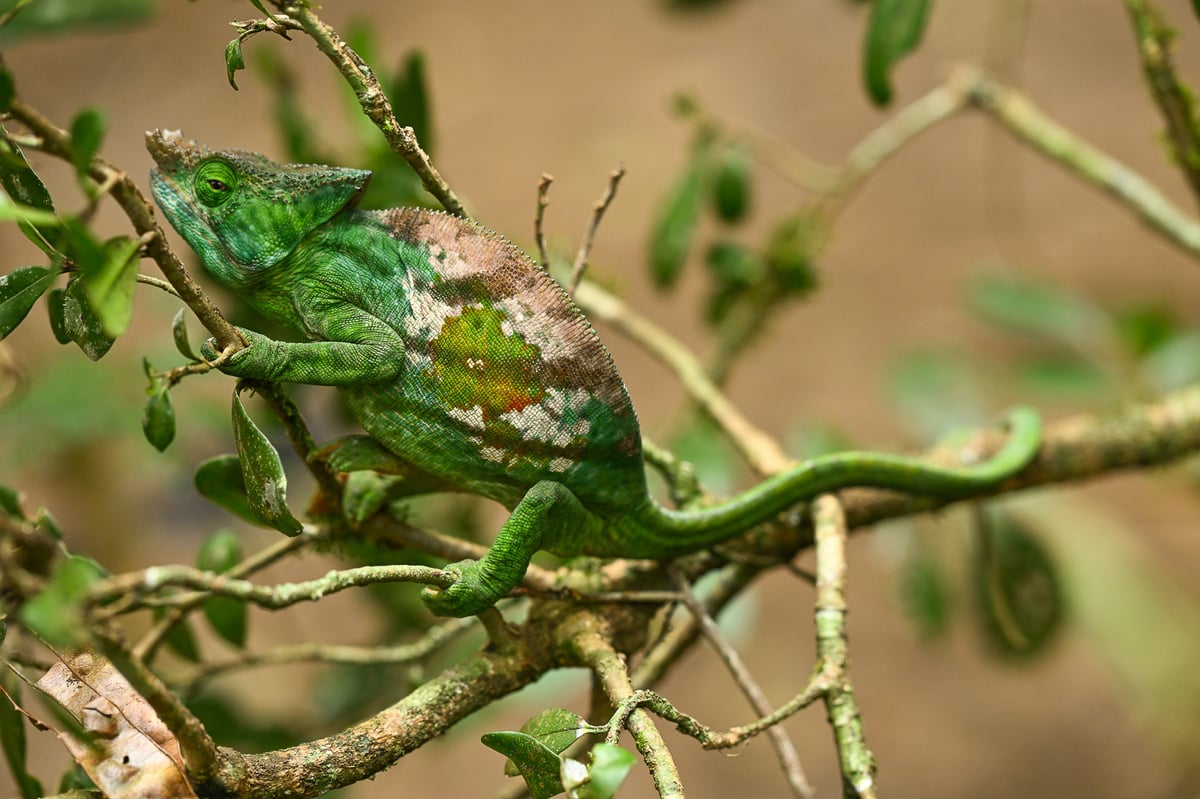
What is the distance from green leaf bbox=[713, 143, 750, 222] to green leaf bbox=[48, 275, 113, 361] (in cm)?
184

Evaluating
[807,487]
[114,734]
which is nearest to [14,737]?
[114,734]

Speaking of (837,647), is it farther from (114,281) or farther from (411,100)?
(411,100)

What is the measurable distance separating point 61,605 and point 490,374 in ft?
2.39

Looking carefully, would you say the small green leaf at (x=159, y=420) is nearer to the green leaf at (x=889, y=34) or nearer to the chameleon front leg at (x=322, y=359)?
the chameleon front leg at (x=322, y=359)

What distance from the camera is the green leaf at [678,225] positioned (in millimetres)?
2689

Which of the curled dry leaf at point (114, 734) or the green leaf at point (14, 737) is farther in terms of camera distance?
the green leaf at point (14, 737)

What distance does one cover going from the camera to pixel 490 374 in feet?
4.81

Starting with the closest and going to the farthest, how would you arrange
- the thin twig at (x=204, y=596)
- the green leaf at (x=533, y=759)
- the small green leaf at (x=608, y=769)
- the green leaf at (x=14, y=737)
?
the small green leaf at (x=608, y=769)
the green leaf at (x=533, y=759)
the green leaf at (x=14, y=737)
the thin twig at (x=204, y=596)

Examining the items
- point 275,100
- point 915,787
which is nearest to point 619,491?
point 275,100

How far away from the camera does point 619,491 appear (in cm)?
155

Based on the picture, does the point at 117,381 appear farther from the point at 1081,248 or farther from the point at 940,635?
the point at 1081,248

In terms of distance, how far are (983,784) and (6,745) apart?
4.71m

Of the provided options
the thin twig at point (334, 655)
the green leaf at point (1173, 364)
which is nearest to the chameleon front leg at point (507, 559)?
the thin twig at point (334, 655)

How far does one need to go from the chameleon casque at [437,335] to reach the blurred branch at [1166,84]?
139 cm
